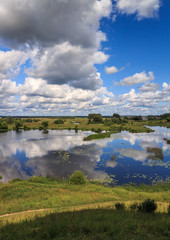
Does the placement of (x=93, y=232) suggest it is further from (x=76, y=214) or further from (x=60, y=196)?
(x=60, y=196)

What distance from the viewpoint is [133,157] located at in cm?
3978

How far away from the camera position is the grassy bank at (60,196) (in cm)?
1523

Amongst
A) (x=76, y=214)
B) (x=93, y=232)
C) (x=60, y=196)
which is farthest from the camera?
(x=60, y=196)

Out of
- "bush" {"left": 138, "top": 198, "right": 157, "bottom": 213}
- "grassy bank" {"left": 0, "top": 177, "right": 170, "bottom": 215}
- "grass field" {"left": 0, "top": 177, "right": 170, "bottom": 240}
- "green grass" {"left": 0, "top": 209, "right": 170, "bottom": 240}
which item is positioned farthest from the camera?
"grassy bank" {"left": 0, "top": 177, "right": 170, "bottom": 215}

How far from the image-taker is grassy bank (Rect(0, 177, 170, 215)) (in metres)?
15.2

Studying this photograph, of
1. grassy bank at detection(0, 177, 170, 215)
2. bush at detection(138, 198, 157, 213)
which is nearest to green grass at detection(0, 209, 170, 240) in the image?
bush at detection(138, 198, 157, 213)

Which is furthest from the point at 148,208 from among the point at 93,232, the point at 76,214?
the point at 93,232

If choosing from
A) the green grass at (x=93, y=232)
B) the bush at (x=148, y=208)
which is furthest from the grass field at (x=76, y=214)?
the bush at (x=148, y=208)

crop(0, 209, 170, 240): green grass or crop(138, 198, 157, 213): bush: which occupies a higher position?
crop(0, 209, 170, 240): green grass

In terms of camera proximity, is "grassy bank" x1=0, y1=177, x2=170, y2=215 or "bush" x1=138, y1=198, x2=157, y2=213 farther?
"grassy bank" x1=0, y1=177, x2=170, y2=215

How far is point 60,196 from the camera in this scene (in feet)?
58.4

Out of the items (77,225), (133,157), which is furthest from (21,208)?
(133,157)

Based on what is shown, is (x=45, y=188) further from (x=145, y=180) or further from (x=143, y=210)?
(x=145, y=180)

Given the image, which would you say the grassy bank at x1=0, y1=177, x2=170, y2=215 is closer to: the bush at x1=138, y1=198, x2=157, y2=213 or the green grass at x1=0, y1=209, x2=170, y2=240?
the bush at x1=138, y1=198, x2=157, y2=213
